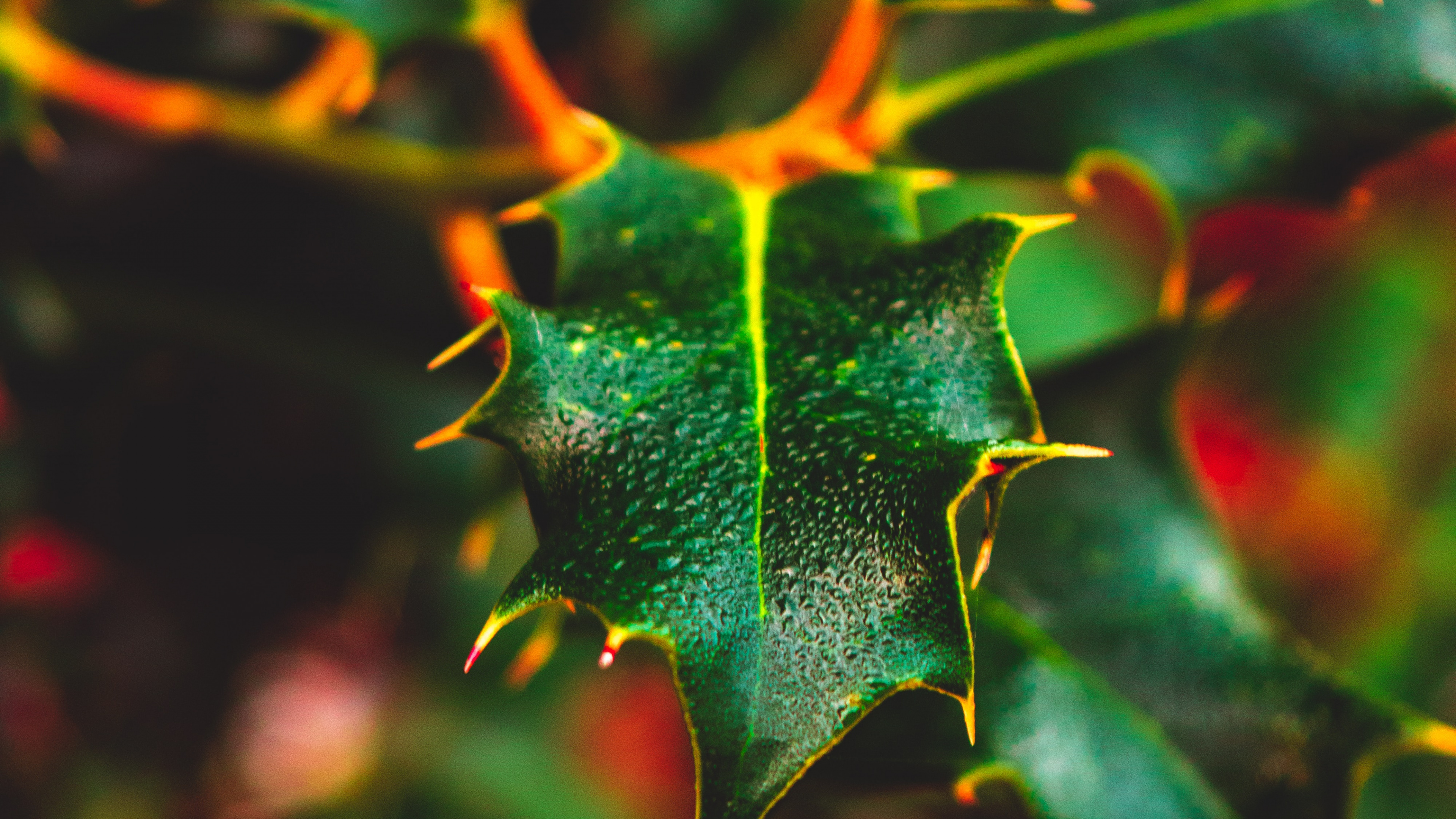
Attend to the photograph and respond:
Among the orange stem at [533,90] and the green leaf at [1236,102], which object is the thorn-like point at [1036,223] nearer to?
the green leaf at [1236,102]

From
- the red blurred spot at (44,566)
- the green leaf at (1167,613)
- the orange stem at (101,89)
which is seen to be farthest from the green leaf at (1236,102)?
the red blurred spot at (44,566)

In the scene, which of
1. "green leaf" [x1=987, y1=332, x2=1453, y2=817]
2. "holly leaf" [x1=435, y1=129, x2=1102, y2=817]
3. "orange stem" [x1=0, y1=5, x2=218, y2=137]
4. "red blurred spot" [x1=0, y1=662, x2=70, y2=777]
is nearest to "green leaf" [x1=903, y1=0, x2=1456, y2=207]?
"green leaf" [x1=987, y1=332, x2=1453, y2=817]

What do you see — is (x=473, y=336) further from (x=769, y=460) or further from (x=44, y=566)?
(x=44, y=566)

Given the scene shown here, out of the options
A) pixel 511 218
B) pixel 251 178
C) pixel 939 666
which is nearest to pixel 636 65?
pixel 251 178

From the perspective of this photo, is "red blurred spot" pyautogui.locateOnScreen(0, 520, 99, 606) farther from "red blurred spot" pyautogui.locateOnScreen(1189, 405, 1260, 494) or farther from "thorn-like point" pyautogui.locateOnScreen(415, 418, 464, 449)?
"red blurred spot" pyautogui.locateOnScreen(1189, 405, 1260, 494)

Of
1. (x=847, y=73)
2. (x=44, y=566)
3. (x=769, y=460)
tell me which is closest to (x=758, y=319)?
(x=769, y=460)

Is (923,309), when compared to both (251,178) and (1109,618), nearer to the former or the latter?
(1109,618)
